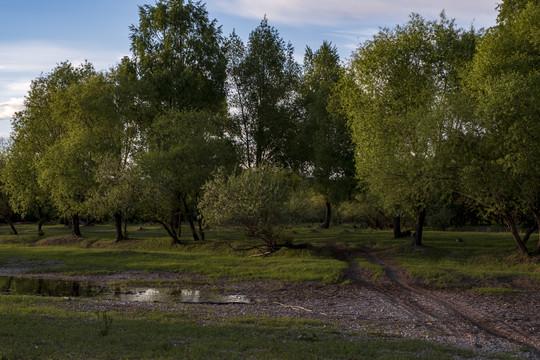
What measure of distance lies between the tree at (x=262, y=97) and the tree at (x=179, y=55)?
245 cm

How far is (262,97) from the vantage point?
53.0m

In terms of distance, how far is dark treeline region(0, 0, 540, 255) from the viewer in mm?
29484

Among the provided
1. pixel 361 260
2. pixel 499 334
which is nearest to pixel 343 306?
pixel 499 334

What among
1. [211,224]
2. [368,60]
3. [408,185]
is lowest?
[211,224]

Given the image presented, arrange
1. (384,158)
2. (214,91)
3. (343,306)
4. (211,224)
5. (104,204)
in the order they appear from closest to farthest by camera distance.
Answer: (343,306) → (384,158) → (211,224) → (104,204) → (214,91)

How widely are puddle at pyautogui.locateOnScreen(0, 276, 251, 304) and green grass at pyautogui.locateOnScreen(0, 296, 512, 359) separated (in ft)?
20.0

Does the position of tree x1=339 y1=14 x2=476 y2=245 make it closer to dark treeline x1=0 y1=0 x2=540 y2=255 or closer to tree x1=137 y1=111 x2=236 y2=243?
dark treeline x1=0 y1=0 x2=540 y2=255

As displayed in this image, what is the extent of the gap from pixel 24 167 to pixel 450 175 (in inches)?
1990

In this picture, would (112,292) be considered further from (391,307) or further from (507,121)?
(507,121)

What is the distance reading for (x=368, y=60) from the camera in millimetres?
39281

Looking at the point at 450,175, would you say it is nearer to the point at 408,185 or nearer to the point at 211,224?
the point at 408,185

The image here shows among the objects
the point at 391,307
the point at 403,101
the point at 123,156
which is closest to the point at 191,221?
the point at 123,156

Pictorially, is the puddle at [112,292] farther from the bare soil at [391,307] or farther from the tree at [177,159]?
the tree at [177,159]

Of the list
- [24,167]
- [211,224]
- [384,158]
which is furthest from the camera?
[24,167]
